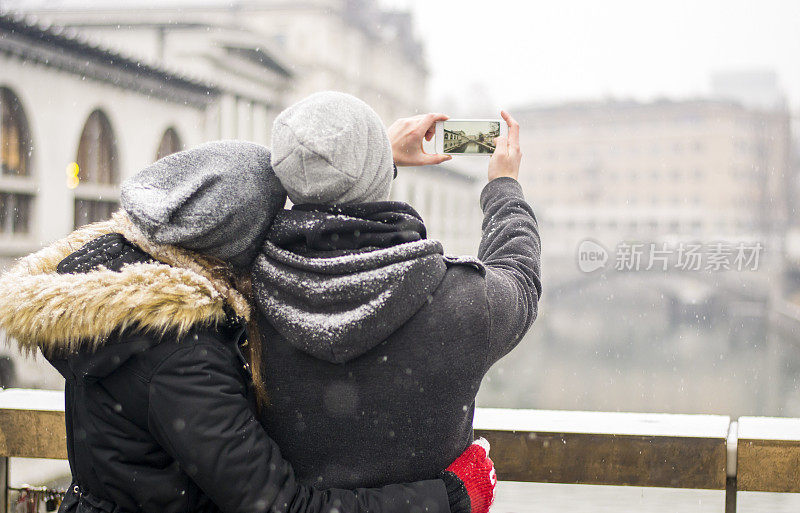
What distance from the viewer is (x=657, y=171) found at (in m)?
42.8

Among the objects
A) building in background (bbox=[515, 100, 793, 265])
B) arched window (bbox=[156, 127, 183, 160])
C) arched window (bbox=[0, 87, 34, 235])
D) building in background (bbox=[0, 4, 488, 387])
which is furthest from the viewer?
building in background (bbox=[515, 100, 793, 265])

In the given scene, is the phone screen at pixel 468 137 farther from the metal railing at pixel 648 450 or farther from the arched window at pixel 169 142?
the arched window at pixel 169 142

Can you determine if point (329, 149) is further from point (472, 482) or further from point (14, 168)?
point (14, 168)

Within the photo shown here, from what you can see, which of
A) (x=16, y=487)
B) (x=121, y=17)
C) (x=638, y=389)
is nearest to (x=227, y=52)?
(x=121, y=17)

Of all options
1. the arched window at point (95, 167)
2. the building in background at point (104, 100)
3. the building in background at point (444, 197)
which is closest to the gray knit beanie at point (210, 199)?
the building in background at point (104, 100)

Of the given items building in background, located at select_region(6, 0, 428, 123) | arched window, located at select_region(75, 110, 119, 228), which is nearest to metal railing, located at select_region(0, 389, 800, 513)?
arched window, located at select_region(75, 110, 119, 228)

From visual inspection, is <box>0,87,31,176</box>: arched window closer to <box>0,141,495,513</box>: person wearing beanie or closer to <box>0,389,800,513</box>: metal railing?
<box>0,389,800,513</box>: metal railing

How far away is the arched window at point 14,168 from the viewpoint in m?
6.80

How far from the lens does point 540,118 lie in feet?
139

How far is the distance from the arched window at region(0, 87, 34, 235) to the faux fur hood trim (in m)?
6.64

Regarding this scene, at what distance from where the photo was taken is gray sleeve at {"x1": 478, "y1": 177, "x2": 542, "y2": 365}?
0.67 m

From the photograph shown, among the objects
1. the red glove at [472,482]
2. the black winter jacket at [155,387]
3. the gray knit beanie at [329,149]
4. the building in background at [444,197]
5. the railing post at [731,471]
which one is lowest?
the building in background at [444,197]

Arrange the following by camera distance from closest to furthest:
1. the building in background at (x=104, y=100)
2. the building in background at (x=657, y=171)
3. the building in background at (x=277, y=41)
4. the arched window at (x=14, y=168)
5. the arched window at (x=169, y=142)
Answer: the arched window at (x=14, y=168) < the building in background at (x=104, y=100) < the arched window at (x=169, y=142) < the building in background at (x=277, y=41) < the building in background at (x=657, y=171)

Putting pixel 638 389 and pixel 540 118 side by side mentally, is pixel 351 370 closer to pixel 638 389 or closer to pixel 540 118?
pixel 638 389
